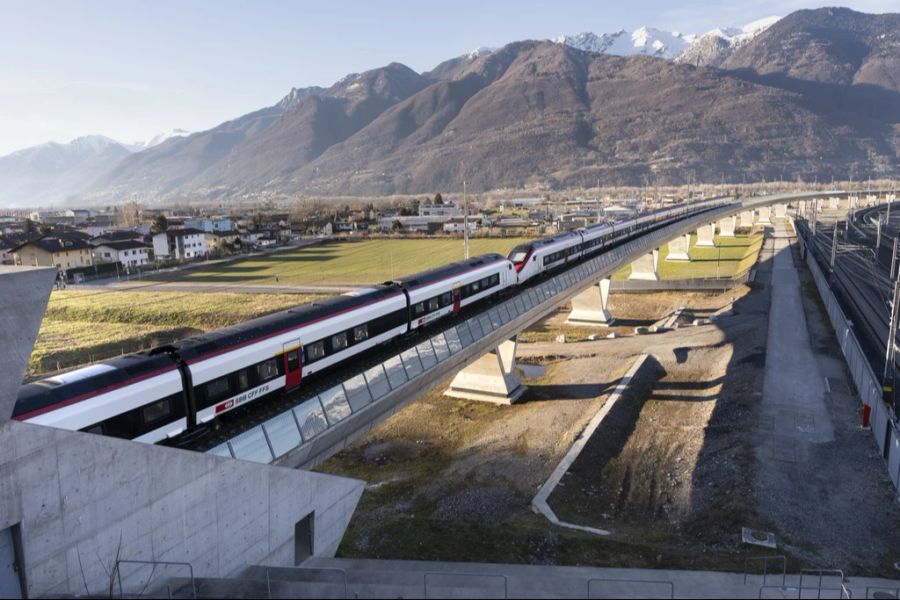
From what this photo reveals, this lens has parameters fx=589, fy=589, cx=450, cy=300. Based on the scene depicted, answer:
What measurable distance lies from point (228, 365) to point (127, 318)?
4889cm

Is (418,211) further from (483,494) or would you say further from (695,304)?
(483,494)

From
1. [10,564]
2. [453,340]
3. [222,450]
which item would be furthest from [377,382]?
[10,564]

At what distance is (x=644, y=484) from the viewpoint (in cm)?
2450

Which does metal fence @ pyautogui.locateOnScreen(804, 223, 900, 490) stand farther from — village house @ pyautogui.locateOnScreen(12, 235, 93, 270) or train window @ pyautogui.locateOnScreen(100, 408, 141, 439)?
village house @ pyautogui.locateOnScreen(12, 235, 93, 270)

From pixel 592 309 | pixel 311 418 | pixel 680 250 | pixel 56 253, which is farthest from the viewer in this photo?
pixel 680 250

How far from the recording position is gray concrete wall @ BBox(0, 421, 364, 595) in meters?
9.77

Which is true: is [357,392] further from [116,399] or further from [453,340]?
[453,340]

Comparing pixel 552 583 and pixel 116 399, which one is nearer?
→ pixel 552 583

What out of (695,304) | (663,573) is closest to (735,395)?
(663,573)

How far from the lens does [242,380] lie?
652 inches

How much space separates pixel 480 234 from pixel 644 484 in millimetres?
88566

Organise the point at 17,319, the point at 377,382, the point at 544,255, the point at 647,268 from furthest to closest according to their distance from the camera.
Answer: the point at 647,268 → the point at 544,255 → the point at 377,382 → the point at 17,319

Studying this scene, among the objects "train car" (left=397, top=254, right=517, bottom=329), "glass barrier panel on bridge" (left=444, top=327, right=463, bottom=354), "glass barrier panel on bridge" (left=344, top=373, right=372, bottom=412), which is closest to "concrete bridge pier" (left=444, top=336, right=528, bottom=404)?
"train car" (left=397, top=254, right=517, bottom=329)

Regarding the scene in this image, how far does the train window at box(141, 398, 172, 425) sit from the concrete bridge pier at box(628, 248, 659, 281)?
61995 mm
